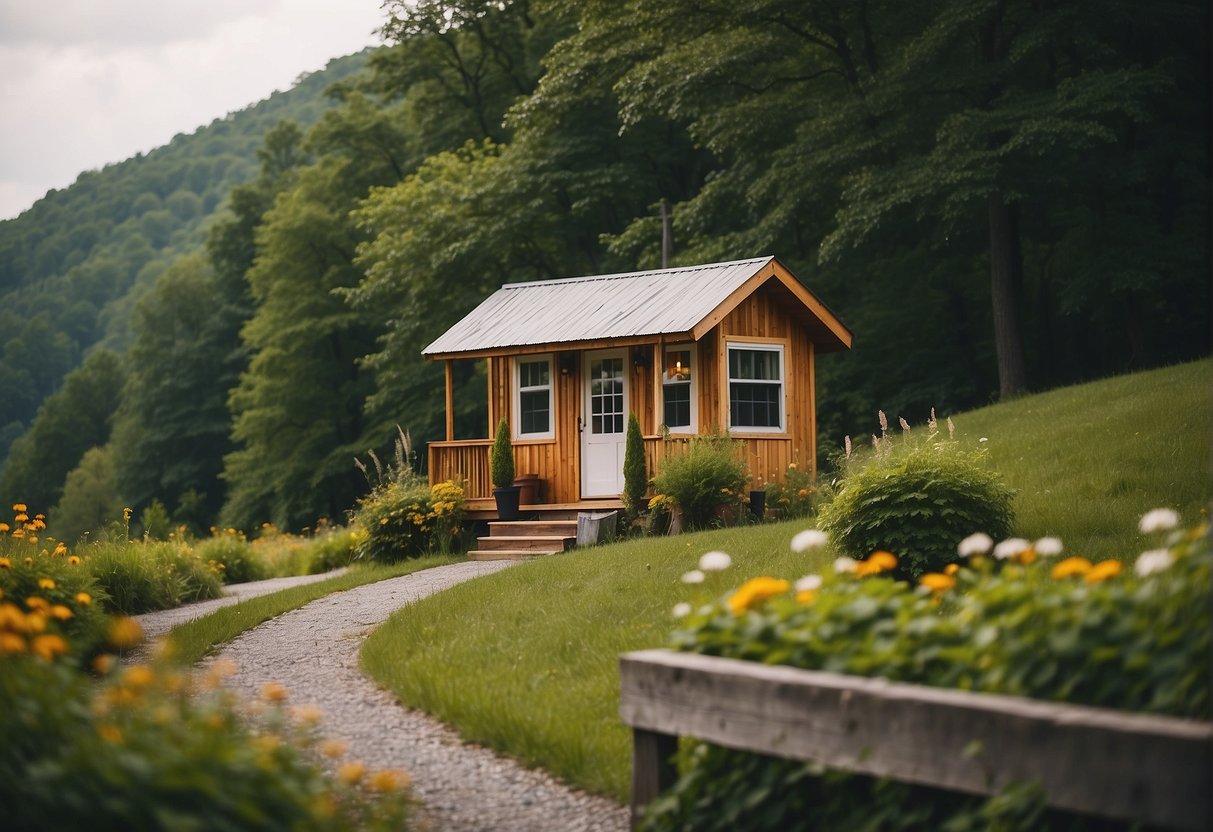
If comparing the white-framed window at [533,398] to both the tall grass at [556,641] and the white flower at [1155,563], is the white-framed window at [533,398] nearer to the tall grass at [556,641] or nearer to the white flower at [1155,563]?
the tall grass at [556,641]

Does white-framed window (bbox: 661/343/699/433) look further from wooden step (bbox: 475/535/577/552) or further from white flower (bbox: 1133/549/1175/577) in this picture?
white flower (bbox: 1133/549/1175/577)

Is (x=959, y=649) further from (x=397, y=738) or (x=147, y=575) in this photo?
(x=147, y=575)

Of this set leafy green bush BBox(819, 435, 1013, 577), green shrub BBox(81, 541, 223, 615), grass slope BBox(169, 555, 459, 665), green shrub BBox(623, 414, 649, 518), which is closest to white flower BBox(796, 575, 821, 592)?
grass slope BBox(169, 555, 459, 665)

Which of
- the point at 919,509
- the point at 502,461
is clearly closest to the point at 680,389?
the point at 502,461

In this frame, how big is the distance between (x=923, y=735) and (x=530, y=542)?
1352 centimetres

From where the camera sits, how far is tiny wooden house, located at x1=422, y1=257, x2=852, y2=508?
691 inches

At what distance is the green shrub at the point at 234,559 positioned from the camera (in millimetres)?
19047

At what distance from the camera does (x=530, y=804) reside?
5672 millimetres

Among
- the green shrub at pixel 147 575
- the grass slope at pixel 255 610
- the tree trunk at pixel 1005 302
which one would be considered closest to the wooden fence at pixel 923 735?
the grass slope at pixel 255 610

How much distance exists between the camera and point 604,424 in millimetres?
18359

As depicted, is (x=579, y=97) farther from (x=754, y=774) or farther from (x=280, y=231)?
(x=754, y=774)

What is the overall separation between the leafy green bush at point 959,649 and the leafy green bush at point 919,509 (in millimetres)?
5084

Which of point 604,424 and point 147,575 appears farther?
point 604,424

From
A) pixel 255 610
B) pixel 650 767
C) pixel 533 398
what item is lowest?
pixel 255 610
